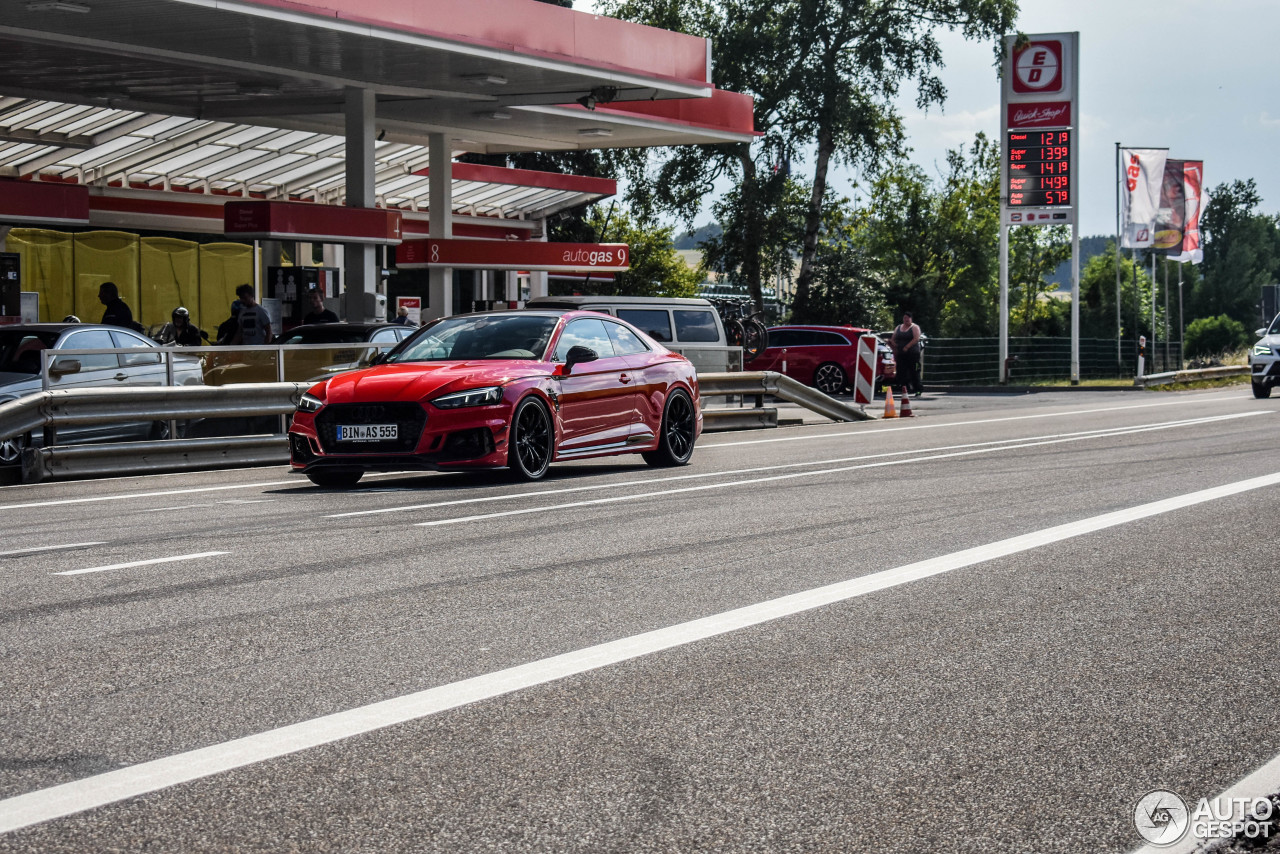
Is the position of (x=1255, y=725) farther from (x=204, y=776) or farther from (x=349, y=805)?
(x=204, y=776)

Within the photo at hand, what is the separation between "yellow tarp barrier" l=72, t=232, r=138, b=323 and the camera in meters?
31.4

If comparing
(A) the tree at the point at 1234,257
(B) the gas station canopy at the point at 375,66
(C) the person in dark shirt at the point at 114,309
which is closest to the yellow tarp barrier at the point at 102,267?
(B) the gas station canopy at the point at 375,66

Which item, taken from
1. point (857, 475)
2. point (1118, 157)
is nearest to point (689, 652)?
point (857, 475)

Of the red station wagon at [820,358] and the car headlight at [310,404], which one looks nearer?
the car headlight at [310,404]

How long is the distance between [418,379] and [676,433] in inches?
134

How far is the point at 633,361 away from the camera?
14.3 meters

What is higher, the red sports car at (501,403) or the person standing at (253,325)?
the person standing at (253,325)

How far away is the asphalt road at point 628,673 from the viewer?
12.5 feet

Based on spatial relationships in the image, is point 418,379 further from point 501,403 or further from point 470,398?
point 501,403

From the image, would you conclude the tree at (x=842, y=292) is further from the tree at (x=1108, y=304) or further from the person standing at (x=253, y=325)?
the person standing at (x=253, y=325)

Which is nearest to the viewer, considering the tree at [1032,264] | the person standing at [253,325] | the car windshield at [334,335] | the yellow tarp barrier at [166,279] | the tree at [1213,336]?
the car windshield at [334,335]

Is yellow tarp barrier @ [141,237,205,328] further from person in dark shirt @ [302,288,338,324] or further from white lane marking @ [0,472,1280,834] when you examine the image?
white lane marking @ [0,472,1280,834]

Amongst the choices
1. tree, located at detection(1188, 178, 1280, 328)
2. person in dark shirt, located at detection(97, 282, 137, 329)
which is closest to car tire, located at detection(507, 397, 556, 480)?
person in dark shirt, located at detection(97, 282, 137, 329)

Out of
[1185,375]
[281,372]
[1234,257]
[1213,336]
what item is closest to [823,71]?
[1185,375]
